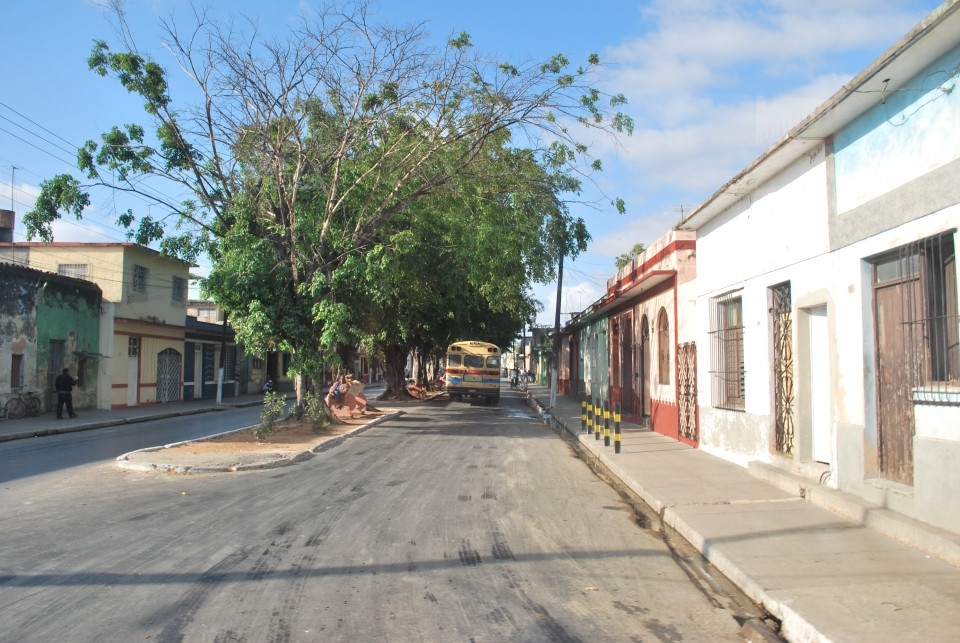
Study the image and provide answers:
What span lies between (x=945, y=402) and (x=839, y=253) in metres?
2.57

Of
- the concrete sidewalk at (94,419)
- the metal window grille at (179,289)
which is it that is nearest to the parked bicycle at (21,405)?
the concrete sidewalk at (94,419)

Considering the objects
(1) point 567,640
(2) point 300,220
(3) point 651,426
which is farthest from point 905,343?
(2) point 300,220

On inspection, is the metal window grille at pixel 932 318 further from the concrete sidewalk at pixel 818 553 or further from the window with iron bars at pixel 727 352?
the window with iron bars at pixel 727 352

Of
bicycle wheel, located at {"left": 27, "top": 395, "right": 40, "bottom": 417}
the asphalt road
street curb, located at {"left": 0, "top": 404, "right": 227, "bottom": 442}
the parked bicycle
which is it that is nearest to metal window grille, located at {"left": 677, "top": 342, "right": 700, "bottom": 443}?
the asphalt road

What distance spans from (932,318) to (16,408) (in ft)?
76.9

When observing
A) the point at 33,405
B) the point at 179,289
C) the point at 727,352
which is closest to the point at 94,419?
the point at 33,405

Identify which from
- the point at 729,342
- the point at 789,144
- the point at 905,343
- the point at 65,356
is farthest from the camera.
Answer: the point at 65,356

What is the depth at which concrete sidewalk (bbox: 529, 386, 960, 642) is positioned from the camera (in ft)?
15.5

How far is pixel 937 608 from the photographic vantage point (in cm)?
486

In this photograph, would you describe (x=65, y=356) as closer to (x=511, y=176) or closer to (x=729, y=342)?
(x=511, y=176)

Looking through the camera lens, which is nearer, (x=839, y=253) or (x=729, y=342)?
(x=839, y=253)

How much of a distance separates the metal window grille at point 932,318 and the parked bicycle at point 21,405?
23.1 meters

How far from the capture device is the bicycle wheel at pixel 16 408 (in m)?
21.1

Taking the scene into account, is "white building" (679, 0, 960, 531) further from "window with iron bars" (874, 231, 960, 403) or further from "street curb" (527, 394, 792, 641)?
"street curb" (527, 394, 792, 641)
